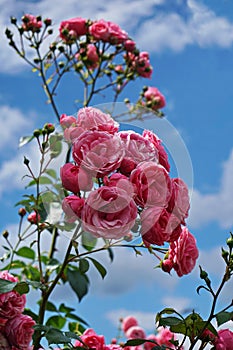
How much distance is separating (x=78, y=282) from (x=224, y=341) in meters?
1.11

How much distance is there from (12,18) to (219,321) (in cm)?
220

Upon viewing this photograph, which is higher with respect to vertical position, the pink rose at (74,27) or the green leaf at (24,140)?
the pink rose at (74,27)

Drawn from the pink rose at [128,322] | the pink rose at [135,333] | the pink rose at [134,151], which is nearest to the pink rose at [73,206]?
the pink rose at [134,151]

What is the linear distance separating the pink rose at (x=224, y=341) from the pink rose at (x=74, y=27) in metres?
1.97

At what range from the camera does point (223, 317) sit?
125 centimetres

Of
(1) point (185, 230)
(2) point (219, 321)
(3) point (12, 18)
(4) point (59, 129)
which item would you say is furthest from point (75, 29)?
(2) point (219, 321)

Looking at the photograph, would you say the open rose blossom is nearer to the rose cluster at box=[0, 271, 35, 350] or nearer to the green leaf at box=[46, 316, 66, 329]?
the rose cluster at box=[0, 271, 35, 350]

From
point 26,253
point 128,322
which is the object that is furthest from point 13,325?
point 128,322

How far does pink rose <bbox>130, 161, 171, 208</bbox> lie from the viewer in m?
1.19

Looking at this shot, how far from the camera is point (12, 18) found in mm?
3041

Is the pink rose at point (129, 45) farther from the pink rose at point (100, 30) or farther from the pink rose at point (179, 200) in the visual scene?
the pink rose at point (179, 200)

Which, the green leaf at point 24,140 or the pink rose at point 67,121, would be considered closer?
the pink rose at point 67,121

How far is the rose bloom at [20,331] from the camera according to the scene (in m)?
1.42

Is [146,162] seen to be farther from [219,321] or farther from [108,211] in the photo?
[219,321]
